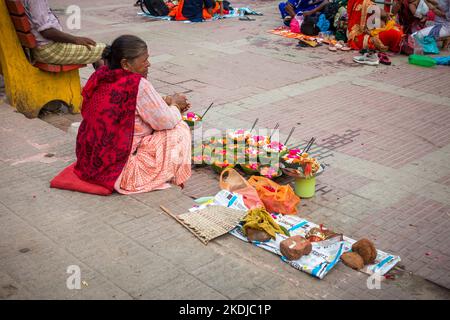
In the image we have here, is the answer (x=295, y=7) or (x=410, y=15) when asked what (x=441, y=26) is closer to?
A: (x=410, y=15)

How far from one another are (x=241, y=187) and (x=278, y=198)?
14.3 inches

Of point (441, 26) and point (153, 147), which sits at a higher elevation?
point (441, 26)

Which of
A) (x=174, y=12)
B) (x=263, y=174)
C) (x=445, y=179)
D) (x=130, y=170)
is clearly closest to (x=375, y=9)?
(x=174, y=12)

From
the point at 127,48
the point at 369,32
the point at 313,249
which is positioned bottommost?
the point at 313,249

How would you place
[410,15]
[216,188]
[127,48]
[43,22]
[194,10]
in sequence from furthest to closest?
[194,10], [410,15], [43,22], [216,188], [127,48]

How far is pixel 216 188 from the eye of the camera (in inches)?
190

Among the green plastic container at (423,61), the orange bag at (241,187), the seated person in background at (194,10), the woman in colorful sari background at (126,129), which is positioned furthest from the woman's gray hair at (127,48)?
the seated person in background at (194,10)

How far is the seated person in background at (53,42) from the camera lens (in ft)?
18.9

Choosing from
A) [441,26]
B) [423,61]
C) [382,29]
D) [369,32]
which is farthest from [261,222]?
[441,26]

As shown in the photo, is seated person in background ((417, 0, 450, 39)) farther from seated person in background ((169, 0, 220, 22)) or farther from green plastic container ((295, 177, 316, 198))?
green plastic container ((295, 177, 316, 198))

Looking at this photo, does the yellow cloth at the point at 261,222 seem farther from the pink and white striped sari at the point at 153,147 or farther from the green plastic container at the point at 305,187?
the pink and white striped sari at the point at 153,147

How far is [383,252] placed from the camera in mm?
3904

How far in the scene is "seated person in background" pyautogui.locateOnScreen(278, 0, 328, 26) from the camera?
35.7 feet

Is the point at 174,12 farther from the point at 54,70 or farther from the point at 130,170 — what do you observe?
the point at 130,170
